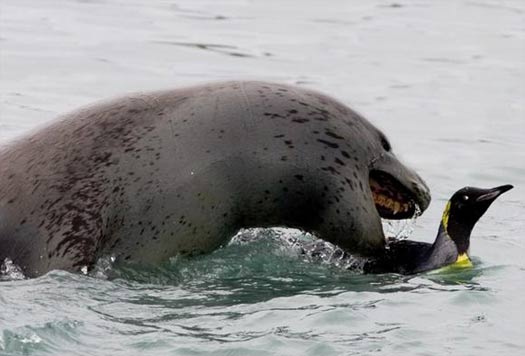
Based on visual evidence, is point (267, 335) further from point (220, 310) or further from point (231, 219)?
point (231, 219)

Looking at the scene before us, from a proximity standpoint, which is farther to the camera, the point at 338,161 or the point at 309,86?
the point at 309,86

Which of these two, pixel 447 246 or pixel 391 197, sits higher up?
pixel 391 197

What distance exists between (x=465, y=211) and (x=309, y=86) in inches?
191

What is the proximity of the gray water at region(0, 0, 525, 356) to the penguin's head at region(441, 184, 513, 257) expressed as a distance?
228 millimetres

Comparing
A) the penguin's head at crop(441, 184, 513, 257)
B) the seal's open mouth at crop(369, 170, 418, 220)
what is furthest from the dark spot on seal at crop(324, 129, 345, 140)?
the penguin's head at crop(441, 184, 513, 257)

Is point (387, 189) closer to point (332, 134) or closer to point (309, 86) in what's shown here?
point (332, 134)

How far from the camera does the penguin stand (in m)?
8.28

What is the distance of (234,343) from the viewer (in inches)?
265

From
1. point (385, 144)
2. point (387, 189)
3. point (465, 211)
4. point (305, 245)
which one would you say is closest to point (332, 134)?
point (385, 144)

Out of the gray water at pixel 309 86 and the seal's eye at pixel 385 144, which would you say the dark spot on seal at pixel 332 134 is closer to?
the seal's eye at pixel 385 144

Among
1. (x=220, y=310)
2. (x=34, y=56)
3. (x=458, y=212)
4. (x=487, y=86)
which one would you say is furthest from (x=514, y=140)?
(x=220, y=310)

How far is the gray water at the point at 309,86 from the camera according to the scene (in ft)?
22.7

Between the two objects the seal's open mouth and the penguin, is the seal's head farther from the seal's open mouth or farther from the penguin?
the penguin

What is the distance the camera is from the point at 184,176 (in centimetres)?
777
